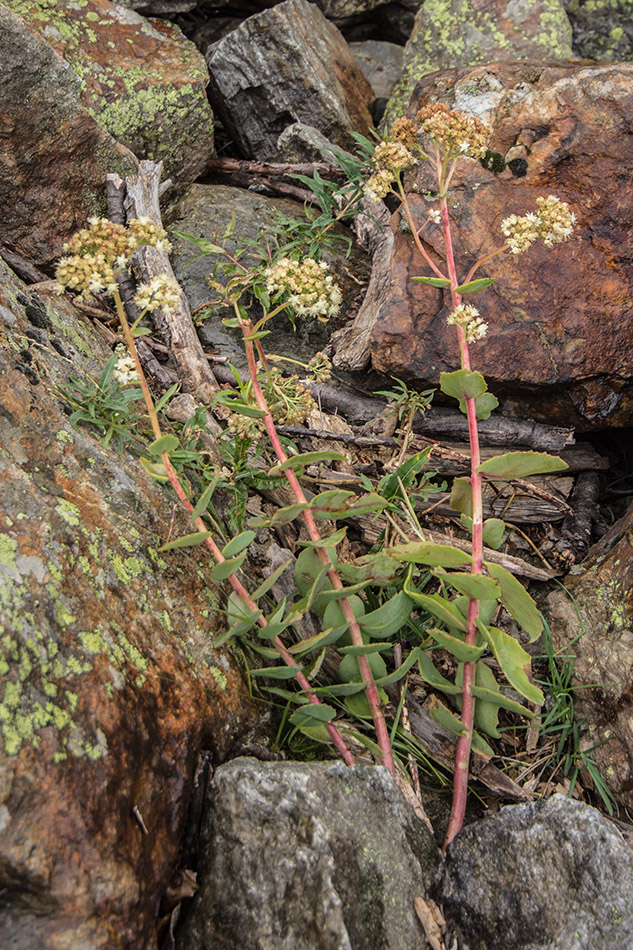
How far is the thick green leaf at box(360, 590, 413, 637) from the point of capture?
2.64 meters

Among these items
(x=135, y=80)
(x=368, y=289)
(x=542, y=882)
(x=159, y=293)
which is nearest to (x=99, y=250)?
(x=159, y=293)

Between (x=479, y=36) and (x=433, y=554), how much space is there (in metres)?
5.05

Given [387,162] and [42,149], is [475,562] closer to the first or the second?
[387,162]

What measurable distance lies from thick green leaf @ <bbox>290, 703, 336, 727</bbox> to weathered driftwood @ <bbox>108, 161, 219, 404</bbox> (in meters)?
1.90

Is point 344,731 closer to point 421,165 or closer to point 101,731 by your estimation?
point 101,731

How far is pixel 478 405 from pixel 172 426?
1507mm

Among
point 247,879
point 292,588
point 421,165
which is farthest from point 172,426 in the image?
point 421,165

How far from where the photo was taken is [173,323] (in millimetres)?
4035

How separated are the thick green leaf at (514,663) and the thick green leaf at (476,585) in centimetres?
13

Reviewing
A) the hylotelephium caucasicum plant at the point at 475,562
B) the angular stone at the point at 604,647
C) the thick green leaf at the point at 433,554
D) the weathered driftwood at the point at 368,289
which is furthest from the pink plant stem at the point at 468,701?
the weathered driftwood at the point at 368,289

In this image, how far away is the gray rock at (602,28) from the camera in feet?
20.1

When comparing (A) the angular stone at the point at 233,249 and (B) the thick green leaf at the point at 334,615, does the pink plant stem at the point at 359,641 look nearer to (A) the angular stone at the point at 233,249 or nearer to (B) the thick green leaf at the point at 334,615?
(B) the thick green leaf at the point at 334,615

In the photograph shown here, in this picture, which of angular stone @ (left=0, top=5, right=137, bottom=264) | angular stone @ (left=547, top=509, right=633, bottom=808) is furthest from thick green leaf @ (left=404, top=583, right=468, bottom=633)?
angular stone @ (left=0, top=5, right=137, bottom=264)

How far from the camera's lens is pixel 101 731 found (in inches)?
84.5
